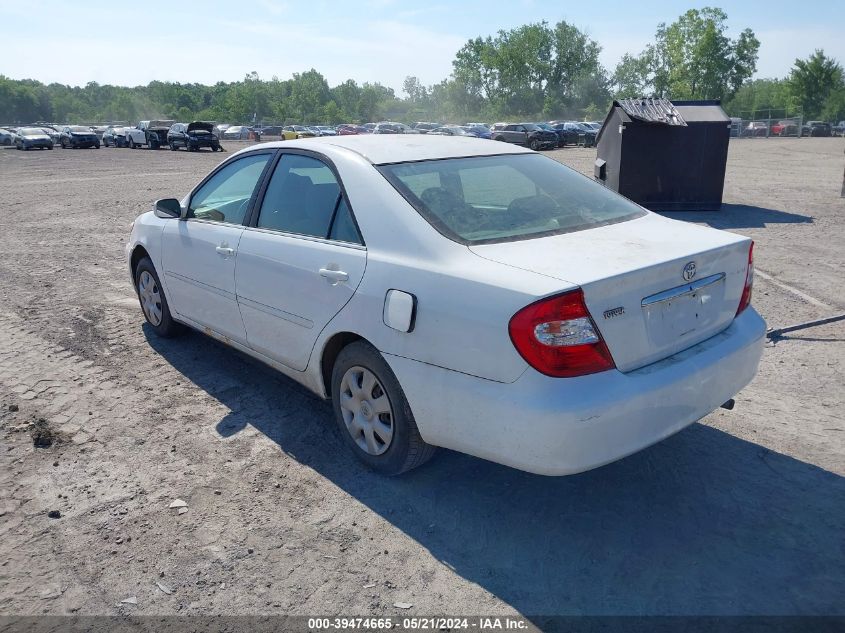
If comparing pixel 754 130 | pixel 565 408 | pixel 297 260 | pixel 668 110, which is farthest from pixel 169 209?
pixel 754 130

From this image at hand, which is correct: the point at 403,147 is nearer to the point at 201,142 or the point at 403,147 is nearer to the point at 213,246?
the point at 213,246

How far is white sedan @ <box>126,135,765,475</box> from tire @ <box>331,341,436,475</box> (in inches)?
0.4

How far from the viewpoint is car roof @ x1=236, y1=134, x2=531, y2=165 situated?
381cm

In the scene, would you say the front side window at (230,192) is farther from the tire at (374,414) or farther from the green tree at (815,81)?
the green tree at (815,81)

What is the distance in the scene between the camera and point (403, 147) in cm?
397

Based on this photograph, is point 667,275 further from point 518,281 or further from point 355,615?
point 355,615

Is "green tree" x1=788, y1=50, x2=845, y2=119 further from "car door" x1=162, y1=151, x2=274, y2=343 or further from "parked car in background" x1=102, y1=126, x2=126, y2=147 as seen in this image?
"car door" x1=162, y1=151, x2=274, y2=343

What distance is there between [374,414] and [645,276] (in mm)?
1473

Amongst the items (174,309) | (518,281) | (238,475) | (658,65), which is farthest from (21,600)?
(658,65)

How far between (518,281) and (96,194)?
55.2 feet

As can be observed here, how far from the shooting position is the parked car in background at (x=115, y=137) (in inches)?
1916

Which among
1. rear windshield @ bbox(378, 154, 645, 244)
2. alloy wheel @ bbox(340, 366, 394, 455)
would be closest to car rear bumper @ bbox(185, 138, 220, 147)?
rear windshield @ bbox(378, 154, 645, 244)

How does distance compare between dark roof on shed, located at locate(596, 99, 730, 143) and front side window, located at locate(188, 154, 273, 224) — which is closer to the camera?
front side window, located at locate(188, 154, 273, 224)

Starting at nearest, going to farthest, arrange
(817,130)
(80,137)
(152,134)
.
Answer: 1. (152,134)
2. (80,137)
3. (817,130)
